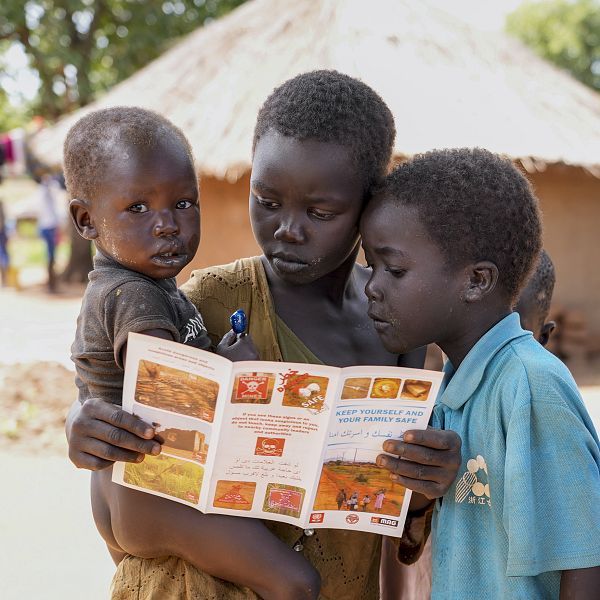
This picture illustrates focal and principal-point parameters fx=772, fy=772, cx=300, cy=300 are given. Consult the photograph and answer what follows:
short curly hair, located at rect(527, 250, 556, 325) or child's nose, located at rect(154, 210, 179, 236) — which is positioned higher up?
child's nose, located at rect(154, 210, 179, 236)

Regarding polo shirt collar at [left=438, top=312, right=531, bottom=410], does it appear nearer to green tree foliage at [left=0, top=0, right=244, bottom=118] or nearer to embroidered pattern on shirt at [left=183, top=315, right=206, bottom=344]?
embroidered pattern on shirt at [left=183, top=315, right=206, bottom=344]

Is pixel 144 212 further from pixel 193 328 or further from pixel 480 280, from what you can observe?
pixel 480 280

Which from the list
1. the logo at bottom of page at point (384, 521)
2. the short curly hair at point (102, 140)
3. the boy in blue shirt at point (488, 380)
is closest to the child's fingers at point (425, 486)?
the boy in blue shirt at point (488, 380)

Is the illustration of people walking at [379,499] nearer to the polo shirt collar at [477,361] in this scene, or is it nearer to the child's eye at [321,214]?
the polo shirt collar at [477,361]

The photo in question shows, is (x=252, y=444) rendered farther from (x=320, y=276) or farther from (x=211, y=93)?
(x=211, y=93)

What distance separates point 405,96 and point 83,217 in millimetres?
5882

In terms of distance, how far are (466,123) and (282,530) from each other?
240 inches

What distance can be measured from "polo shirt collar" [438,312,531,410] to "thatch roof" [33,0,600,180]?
5.32m

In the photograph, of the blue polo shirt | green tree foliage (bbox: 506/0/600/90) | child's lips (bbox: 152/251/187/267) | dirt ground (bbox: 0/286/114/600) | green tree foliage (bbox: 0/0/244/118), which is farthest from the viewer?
green tree foliage (bbox: 506/0/600/90)

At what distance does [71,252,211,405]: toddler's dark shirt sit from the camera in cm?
161

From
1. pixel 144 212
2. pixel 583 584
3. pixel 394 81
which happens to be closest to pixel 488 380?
pixel 583 584

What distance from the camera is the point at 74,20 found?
13.8m

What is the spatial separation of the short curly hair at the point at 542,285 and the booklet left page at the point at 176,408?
1.36 m

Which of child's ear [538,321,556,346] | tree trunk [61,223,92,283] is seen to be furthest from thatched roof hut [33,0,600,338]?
tree trunk [61,223,92,283]
